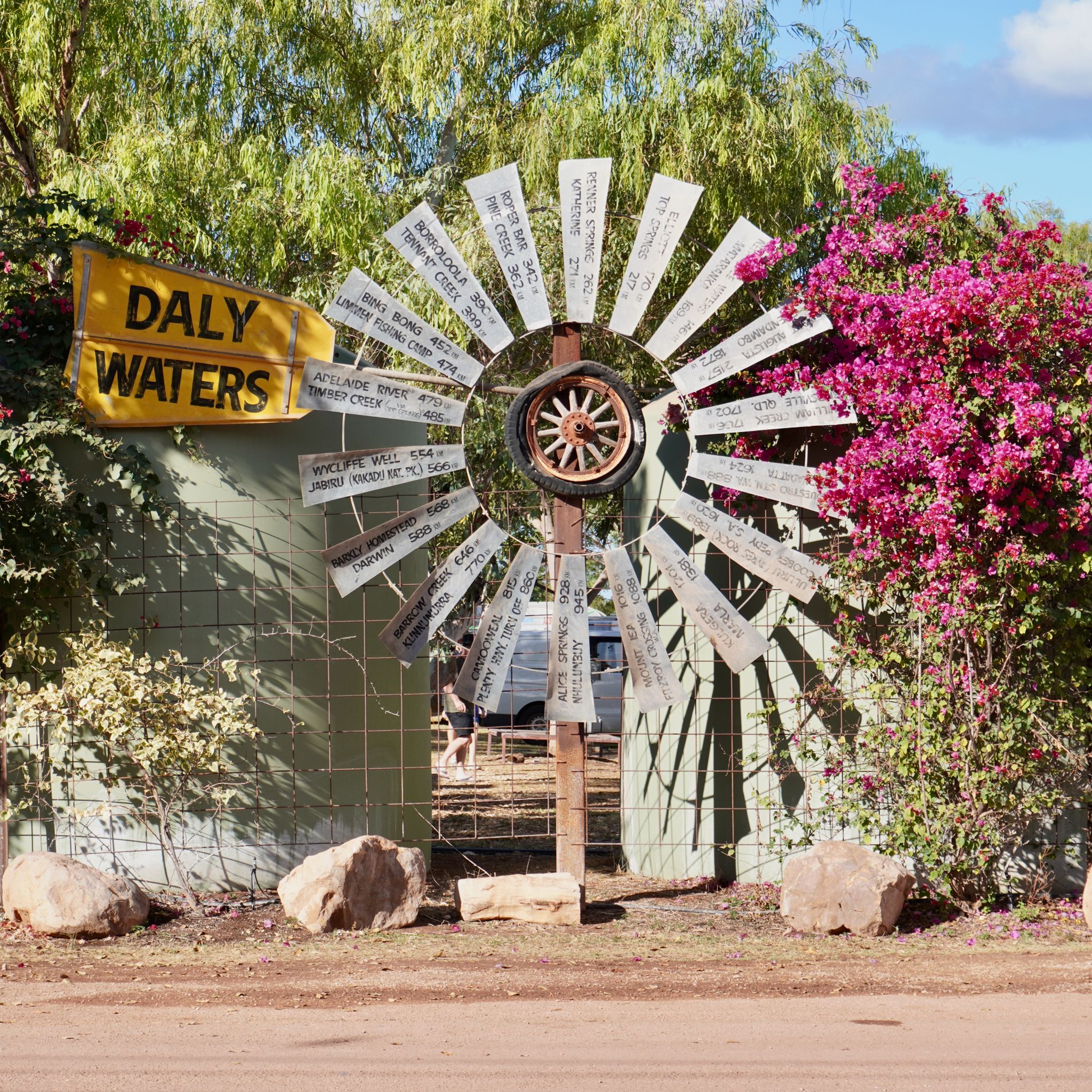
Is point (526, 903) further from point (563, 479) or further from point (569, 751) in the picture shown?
point (563, 479)

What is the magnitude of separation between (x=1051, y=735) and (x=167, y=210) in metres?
8.32

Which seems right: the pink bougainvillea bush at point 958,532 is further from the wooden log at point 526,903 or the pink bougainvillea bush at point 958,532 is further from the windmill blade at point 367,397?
the windmill blade at point 367,397

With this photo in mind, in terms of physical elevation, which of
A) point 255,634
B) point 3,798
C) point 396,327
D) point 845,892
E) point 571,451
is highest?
point 396,327

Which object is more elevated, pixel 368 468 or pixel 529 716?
pixel 368 468

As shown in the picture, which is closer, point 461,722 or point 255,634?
point 255,634

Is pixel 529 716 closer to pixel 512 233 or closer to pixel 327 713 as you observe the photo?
pixel 327 713

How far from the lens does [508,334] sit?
689cm

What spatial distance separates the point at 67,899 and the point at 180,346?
2.98 m

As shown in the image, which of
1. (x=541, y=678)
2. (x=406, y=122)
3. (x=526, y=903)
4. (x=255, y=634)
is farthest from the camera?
(x=541, y=678)

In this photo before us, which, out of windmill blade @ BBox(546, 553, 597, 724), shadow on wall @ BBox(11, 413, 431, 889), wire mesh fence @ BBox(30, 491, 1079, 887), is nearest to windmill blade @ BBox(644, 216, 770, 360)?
wire mesh fence @ BBox(30, 491, 1079, 887)

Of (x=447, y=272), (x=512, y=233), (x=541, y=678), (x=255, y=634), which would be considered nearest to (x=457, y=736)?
(x=541, y=678)

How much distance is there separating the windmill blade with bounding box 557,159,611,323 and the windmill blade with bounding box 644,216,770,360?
0.44 metres

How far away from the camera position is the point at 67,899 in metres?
6.20

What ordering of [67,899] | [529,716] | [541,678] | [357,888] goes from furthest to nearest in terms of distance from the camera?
1. [529,716]
2. [541,678]
3. [357,888]
4. [67,899]
